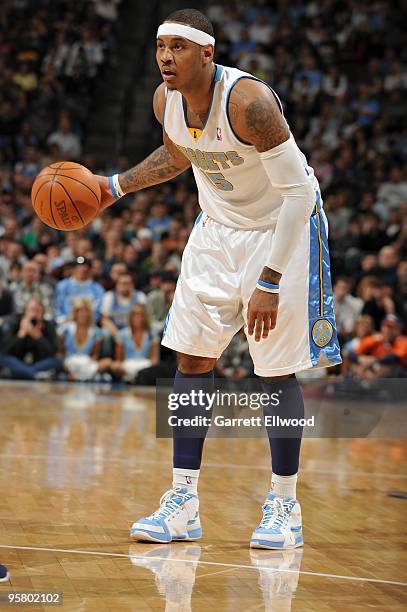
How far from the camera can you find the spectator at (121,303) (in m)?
11.0

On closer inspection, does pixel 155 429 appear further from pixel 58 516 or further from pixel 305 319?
pixel 305 319

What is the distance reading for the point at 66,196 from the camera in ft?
14.8

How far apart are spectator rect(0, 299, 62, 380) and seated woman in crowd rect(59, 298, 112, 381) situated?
0.12 meters

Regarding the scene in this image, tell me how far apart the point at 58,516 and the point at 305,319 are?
141 cm

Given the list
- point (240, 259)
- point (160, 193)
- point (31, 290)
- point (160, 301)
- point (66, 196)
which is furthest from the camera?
point (160, 193)

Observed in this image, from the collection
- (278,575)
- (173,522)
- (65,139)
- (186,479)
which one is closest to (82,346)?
(65,139)

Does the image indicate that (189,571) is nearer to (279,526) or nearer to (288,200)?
(279,526)

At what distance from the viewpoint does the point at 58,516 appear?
4.62m

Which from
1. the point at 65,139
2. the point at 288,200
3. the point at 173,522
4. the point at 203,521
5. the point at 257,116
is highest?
the point at 65,139

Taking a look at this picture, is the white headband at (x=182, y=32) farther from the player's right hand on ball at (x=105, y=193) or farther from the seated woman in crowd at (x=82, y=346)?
the seated woman in crowd at (x=82, y=346)

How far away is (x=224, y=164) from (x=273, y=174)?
24 centimetres

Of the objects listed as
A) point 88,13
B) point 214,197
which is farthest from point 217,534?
point 88,13

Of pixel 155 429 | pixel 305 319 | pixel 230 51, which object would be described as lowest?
pixel 155 429

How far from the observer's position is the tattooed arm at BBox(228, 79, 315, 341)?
3992 mm
